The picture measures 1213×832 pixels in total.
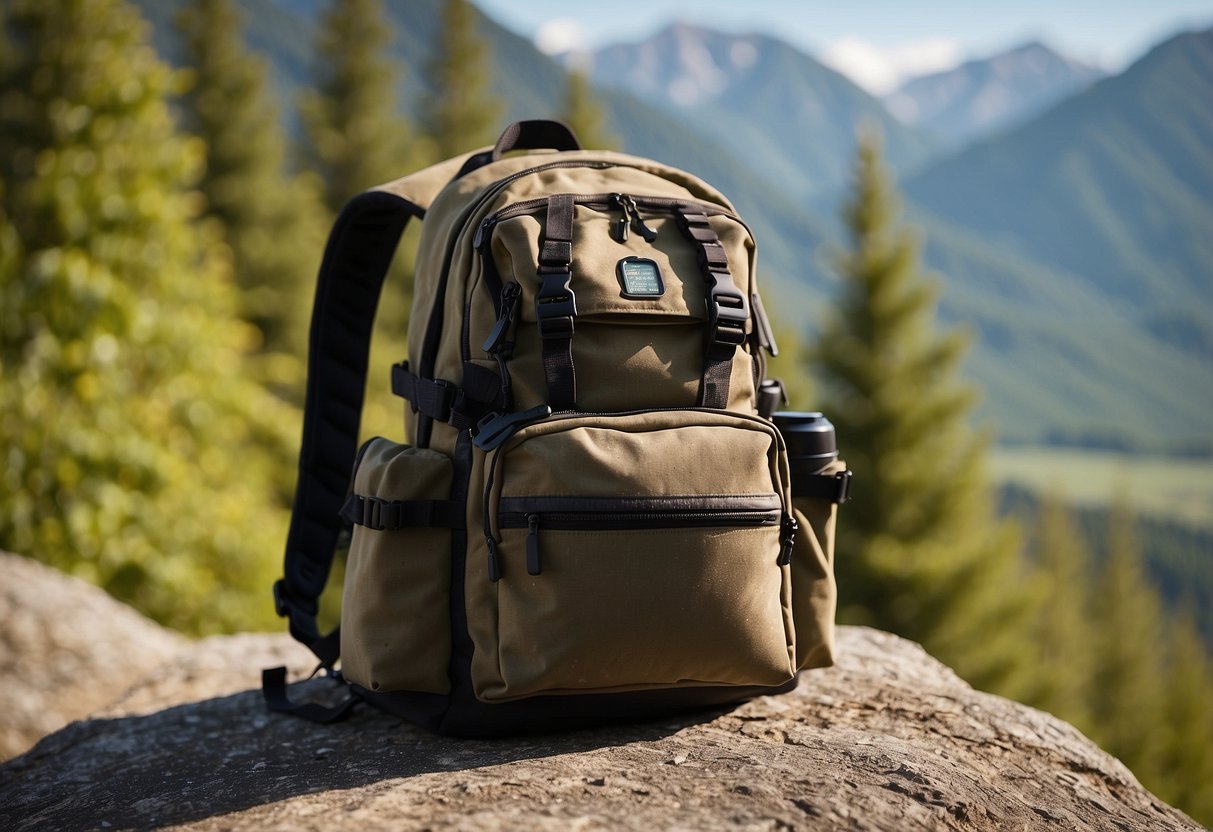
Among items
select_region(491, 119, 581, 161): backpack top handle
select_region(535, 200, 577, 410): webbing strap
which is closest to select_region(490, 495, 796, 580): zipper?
select_region(535, 200, 577, 410): webbing strap

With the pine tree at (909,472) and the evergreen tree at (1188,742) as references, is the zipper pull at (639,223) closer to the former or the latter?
the pine tree at (909,472)

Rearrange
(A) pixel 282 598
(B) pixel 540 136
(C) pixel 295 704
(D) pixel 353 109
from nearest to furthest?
(C) pixel 295 704
(B) pixel 540 136
(A) pixel 282 598
(D) pixel 353 109

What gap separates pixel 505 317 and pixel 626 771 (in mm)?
1080

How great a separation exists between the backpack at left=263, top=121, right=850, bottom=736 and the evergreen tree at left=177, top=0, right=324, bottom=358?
23805 millimetres

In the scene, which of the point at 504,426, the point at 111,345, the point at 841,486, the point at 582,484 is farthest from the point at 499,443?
the point at 111,345

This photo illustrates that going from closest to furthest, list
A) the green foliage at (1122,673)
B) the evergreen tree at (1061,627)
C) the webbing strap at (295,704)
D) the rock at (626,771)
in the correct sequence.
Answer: the rock at (626,771)
the webbing strap at (295,704)
the evergreen tree at (1061,627)
the green foliage at (1122,673)

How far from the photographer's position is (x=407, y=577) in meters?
2.45

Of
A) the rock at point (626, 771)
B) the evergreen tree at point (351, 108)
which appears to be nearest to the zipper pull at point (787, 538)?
the rock at point (626, 771)

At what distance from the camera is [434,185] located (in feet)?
9.97

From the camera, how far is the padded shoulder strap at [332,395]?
10.5 feet

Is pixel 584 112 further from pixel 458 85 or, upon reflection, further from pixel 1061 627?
pixel 1061 627

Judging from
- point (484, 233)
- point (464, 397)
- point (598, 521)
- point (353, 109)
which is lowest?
point (598, 521)

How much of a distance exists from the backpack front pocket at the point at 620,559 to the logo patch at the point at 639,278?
31 cm

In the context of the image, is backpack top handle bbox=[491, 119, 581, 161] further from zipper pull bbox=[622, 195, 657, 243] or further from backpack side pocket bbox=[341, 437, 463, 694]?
backpack side pocket bbox=[341, 437, 463, 694]
